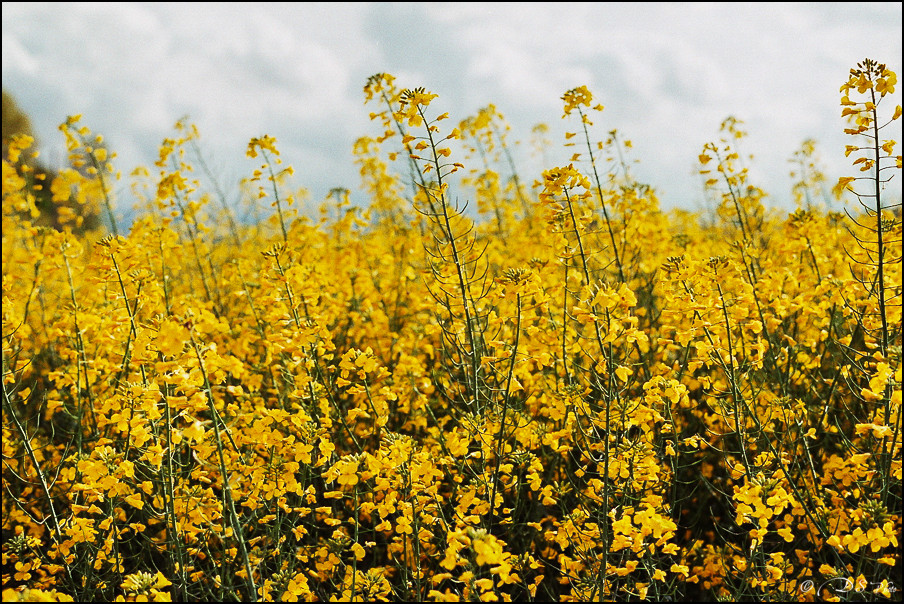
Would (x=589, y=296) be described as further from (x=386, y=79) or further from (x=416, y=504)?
(x=386, y=79)

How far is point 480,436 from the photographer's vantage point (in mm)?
2586

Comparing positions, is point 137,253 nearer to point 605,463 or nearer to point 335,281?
point 335,281

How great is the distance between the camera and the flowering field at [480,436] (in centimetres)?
240

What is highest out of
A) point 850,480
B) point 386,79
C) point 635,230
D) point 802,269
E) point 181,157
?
point 181,157

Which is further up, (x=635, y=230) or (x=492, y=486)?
(x=635, y=230)

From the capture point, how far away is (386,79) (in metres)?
3.79

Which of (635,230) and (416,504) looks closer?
(416,504)

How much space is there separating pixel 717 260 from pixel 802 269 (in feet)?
5.95

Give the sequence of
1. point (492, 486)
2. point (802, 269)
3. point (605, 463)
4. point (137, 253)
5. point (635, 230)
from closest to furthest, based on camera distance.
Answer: point (605, 463) → point (492, 486) → point (137, 253) → point (802, 269) → point (635, 230)

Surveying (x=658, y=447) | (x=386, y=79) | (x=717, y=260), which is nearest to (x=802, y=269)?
(x=717, y=260)

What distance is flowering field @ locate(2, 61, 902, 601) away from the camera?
240 cm

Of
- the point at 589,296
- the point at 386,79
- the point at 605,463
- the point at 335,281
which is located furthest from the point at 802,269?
the point at 335,281

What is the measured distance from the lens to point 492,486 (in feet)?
8.43

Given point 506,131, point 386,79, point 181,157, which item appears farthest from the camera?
point 506,131
